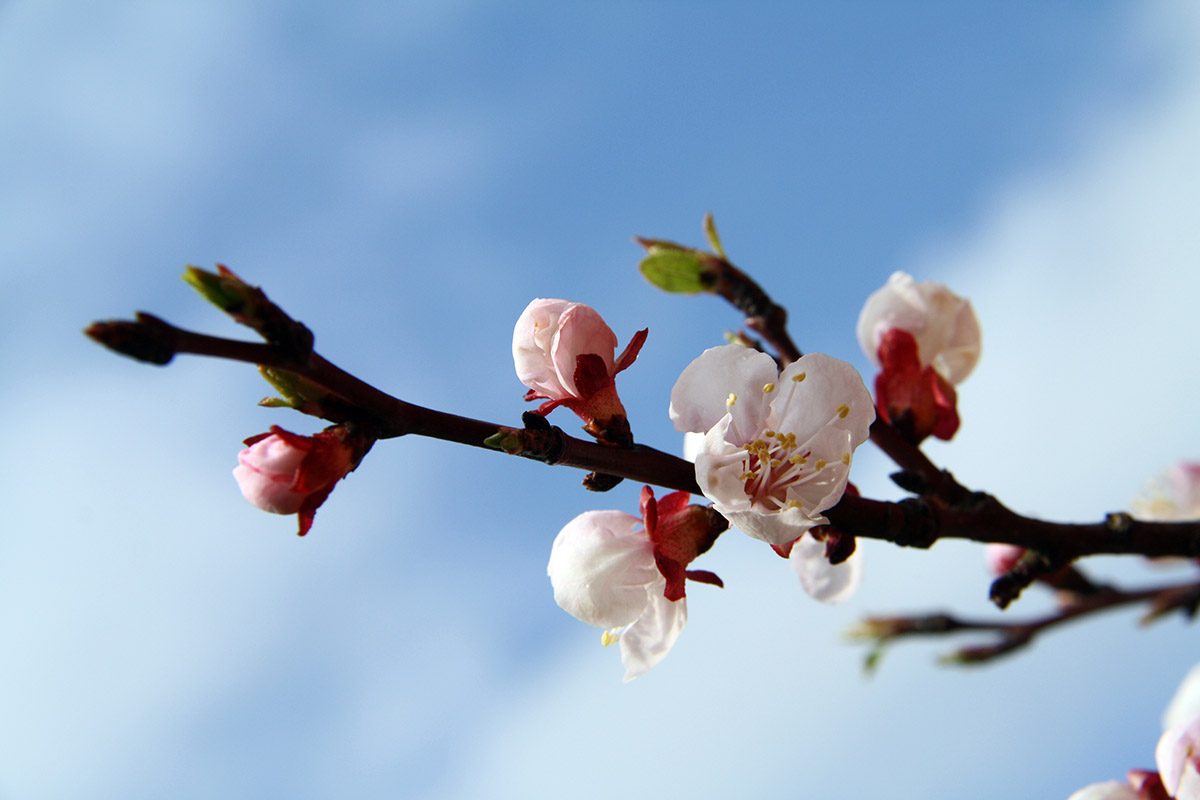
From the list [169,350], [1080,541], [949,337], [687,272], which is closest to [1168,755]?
[1080,541]

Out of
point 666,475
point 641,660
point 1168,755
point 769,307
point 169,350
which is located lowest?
point 1168,755

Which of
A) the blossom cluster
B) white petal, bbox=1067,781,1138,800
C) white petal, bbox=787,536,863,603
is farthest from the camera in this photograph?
white petal, bbox=787,536,863,603

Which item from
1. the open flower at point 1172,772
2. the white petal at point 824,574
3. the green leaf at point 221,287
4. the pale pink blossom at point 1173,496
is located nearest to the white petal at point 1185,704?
the open flower at point 1172,772

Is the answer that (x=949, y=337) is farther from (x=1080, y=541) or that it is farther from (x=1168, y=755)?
(x=1168, y=755)

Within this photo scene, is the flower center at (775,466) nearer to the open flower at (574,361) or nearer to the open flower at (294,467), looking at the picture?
the open flower at (574,361)

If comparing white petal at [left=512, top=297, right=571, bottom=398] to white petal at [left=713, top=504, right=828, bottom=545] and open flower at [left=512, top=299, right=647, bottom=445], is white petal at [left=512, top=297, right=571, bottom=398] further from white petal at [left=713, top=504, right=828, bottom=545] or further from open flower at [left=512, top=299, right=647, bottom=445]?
white petal at [left=713, top=504, right=828, bottom=545]

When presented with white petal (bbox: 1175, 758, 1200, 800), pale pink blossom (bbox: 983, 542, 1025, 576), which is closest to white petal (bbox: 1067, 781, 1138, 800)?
white petal (bbox: 1175, 758, 1200, 800)
